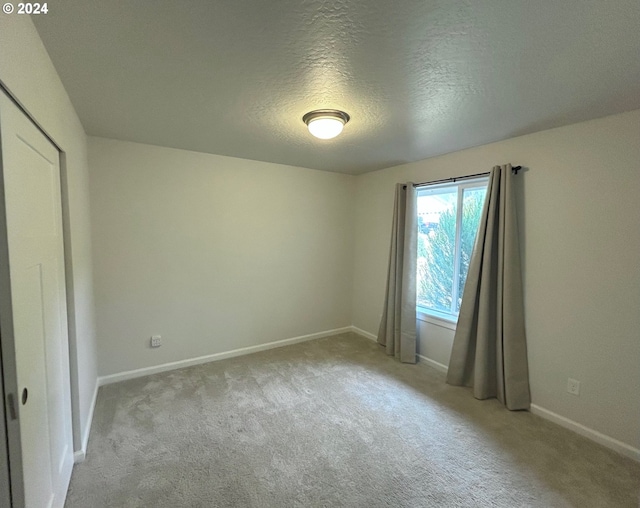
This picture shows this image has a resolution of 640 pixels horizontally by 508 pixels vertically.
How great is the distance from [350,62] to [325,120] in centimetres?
62

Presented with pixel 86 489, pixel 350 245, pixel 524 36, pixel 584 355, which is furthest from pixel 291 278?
pixel 524 36

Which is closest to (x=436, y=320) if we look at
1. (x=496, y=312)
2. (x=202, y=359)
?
(x=496, y=312)

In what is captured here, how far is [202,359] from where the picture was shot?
11.1 feet

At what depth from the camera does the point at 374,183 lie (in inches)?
163

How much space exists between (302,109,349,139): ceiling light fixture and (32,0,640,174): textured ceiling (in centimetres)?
7

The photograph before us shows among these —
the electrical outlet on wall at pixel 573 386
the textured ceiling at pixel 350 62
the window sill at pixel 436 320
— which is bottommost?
the electrical outlet on wall at pixel 573 386

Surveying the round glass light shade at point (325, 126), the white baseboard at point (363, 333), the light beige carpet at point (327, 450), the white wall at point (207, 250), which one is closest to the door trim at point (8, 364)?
the light beige carpet at point (327, 450)

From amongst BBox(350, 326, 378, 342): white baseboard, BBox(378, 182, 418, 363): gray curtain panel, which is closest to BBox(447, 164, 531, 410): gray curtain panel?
BBox(378, 182, 418, 363): gray curtain panel

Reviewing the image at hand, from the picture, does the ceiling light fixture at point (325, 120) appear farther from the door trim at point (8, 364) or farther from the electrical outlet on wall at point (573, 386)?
the electrical outlet on wall at point (573, 386)

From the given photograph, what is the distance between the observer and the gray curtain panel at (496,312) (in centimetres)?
257

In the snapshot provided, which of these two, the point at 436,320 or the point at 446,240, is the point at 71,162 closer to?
the point at 446,240

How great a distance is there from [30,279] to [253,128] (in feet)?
5.94

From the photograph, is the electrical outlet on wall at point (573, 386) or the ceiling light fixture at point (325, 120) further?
the electrical outlet on wall at point (573, 386)

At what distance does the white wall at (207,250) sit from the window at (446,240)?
1.23 meters
